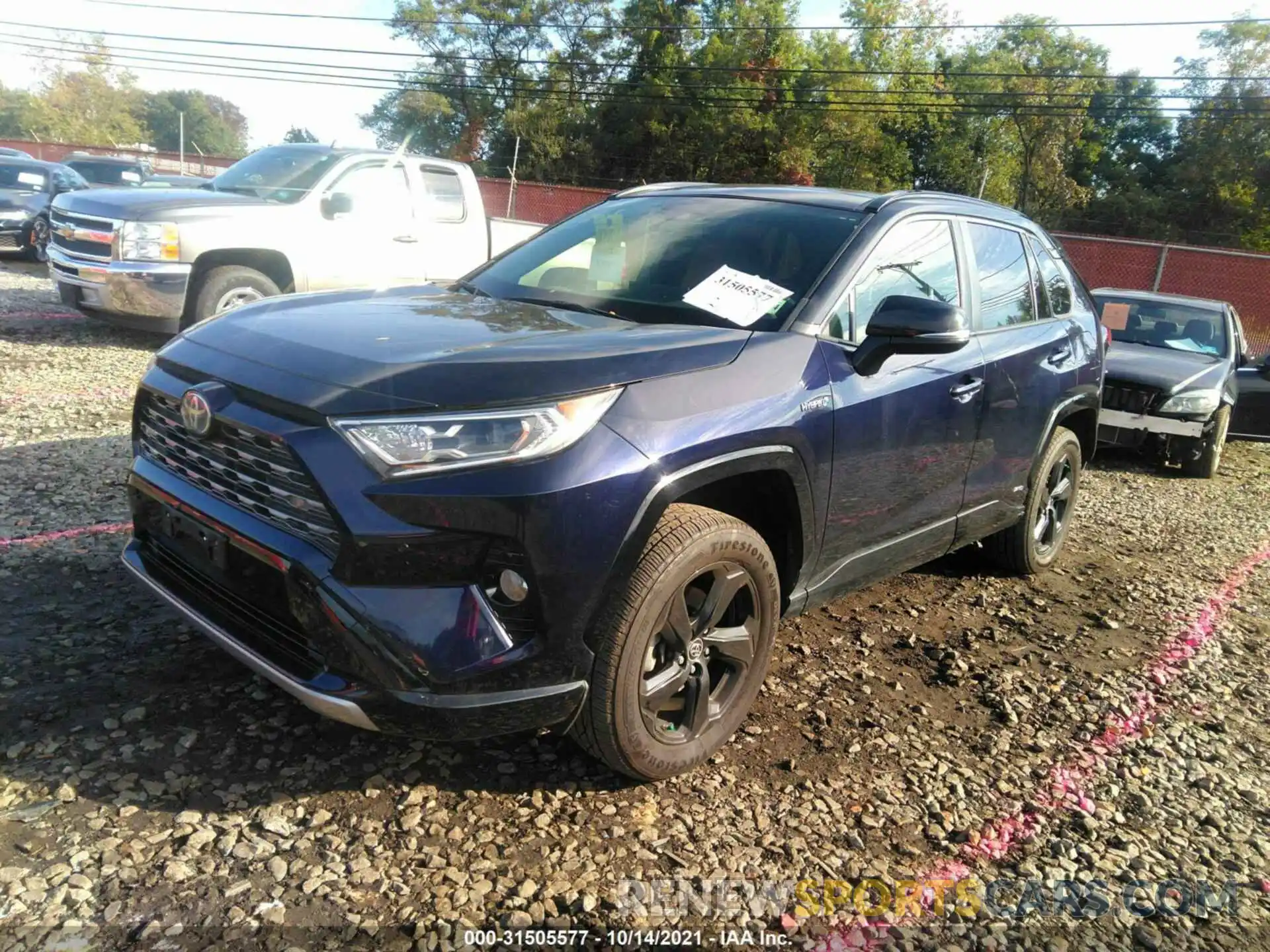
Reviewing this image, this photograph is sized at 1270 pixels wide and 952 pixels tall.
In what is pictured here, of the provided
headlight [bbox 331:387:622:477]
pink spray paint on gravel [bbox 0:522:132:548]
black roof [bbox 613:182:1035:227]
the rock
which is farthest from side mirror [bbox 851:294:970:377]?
pink spray paint on gravel [bbox 0:522:132:548]

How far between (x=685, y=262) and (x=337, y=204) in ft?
19.1

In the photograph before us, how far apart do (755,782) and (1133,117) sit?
58.3 metres

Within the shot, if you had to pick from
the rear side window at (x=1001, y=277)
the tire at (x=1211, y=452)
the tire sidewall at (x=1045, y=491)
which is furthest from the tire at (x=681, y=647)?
the tire at (x=1211, y=452)

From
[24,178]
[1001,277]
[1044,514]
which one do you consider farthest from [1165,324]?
[24,178]

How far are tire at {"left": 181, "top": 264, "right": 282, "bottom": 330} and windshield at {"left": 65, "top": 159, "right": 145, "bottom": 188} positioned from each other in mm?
11644

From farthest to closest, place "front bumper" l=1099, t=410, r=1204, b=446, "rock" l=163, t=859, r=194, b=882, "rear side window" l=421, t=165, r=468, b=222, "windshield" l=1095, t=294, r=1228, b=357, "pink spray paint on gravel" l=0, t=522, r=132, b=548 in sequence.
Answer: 1. "windshield" l=1095, t=294, r=1228, b=357
2. "rear side window" l=421, t=165, r=468, b=222
3. "front bumper" l=1099, t=410, r=1204, b=446
4. "pink spray paint on gravel" l=0, t=522, r=132, b=548
5. "rock" l=163, t=859, r=194, b=882

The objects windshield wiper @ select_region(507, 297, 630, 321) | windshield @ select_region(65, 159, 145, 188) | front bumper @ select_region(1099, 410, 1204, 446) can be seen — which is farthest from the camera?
windshield @ select_region(65, 159, 145, 188)

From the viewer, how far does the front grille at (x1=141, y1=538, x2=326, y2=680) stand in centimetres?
233

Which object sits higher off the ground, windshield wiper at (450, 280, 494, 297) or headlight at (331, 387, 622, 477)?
windshield wiper at (450, 280, 494, 297)

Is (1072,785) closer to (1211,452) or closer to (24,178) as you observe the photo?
(1211,452)

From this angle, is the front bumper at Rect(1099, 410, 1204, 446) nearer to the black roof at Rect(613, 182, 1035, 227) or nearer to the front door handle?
the black roof at Rect(613, 182, 1035, 227)

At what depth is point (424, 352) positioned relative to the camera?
246 cm

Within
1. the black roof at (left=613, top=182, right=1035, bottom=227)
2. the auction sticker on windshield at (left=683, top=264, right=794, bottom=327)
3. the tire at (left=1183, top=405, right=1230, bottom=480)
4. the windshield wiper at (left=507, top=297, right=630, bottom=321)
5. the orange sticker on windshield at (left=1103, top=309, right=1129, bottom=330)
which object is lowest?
the tire at (left=1183, top=405, right=1230, bottom=480)

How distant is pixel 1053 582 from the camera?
4.98 m
